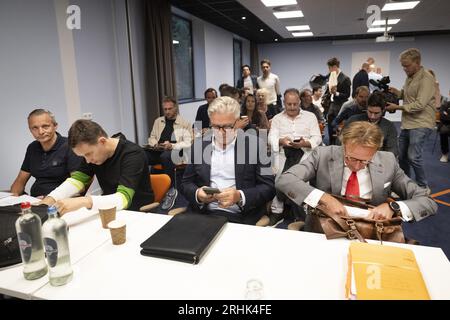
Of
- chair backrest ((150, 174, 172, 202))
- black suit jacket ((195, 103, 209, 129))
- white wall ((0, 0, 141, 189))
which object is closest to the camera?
chair backrest ((150, 174, 172, 202))

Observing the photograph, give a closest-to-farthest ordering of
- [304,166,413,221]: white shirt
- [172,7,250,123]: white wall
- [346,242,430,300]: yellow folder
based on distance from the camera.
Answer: [346,242,430,300]: yellow folder
[304,166,413,221]: white shirt
[172,7,250,123]: white wall

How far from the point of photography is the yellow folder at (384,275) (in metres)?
1.01

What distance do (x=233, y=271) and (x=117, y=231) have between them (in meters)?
0.57

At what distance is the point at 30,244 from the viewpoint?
118 centimetres

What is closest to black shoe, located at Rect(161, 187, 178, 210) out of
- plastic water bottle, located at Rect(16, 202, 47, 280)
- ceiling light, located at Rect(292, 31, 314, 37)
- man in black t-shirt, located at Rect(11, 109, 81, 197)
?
man in black t-shirt, located at Rect(11, 109, 81, 197)

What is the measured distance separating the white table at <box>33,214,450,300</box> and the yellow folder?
0.22ft

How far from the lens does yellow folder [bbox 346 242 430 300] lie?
3.32ft

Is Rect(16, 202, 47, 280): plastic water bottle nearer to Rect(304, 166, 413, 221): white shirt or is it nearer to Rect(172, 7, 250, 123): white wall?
Rect(304, 166, 413, 221): white shirt

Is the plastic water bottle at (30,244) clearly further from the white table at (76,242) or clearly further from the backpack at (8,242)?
the backpack at (8,242)

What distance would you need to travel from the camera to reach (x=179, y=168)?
3.90m

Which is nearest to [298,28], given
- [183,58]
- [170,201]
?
[183,58]

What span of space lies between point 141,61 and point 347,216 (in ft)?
13.9
